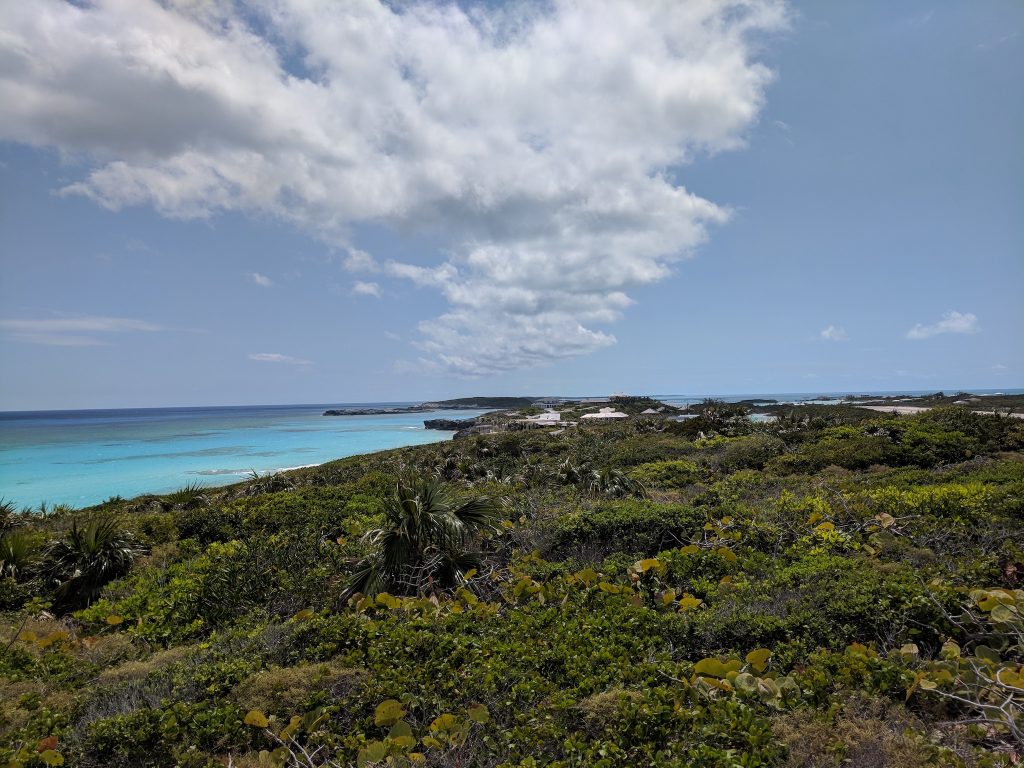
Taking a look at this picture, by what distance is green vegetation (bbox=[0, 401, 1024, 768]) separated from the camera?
343 cm

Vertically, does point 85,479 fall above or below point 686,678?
below

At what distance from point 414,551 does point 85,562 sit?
6.01m

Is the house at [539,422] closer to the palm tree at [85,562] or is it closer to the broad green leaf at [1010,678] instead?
the palm tree at [85,562]

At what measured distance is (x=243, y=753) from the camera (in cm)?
374

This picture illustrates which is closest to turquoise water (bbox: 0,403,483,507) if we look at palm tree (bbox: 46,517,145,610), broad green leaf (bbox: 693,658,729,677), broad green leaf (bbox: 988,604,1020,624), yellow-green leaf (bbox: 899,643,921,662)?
palm tree (bbox: 46,517,145,610)

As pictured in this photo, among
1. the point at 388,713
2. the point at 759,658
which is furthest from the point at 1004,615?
the point at 388,713

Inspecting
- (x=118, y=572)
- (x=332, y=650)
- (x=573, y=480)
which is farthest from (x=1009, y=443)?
(x=118, y=572)

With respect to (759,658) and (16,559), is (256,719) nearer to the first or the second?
(759,658)

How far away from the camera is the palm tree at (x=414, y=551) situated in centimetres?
703

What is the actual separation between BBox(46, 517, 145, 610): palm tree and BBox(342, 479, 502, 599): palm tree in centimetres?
471

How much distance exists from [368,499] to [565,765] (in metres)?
10.3

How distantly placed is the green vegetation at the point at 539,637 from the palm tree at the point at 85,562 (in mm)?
37

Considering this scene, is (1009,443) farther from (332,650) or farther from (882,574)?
(332,650)

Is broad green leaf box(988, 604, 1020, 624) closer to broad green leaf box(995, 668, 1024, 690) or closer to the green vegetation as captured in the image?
the green vegetation
